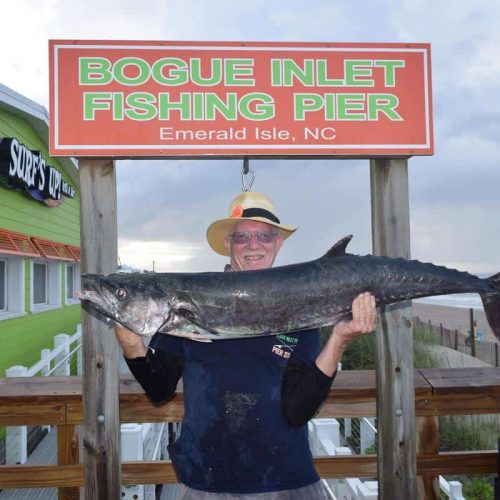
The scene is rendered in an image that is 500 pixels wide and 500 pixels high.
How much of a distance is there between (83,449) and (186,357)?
123 cm

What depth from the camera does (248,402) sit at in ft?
8.32

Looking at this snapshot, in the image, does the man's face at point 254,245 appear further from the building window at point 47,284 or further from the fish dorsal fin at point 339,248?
the building window at point 47,284

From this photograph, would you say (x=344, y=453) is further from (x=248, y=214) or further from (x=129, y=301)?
(x=129, y=301)

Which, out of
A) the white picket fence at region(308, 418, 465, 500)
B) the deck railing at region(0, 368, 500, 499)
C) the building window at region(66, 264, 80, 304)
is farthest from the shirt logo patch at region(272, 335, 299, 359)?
the building window at region(66, 264, 80, 304)

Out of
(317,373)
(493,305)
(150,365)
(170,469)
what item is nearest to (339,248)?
(317,373)

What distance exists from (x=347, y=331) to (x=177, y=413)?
1.41 m

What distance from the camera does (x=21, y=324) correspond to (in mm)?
10133

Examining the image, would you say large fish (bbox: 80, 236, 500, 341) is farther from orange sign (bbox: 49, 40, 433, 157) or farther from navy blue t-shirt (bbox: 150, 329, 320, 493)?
orange sign (bbox: 49, 40, 433, 157)

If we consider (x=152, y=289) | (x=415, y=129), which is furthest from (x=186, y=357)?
(x=415, y=129)

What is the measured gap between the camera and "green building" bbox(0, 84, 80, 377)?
29.6ft

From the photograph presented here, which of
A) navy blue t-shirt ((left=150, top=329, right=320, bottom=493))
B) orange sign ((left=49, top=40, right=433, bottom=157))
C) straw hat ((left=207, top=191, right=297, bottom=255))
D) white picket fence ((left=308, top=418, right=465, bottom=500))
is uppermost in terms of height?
orange sign ((left=49, top=40, right=433, bottom=157))

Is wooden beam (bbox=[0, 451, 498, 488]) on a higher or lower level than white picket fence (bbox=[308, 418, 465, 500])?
higher

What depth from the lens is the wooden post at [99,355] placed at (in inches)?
130

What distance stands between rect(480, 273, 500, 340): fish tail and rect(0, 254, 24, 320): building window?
354 inches
